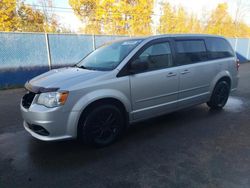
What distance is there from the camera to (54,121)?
3.00 metres

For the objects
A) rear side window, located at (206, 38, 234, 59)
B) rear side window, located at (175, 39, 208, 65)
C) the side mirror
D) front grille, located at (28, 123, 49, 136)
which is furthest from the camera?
rear side window, located at (206, 38, 234, 59)

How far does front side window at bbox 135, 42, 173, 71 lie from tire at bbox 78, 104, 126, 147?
100 cm

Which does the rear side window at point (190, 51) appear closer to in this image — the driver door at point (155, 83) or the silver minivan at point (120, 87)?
the silver minivan at point (120, 87)

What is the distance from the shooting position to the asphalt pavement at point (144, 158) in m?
2.61

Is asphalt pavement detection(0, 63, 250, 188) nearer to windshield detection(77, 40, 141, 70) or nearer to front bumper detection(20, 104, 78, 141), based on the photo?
front bumper detection(20, 104, 78, 141)

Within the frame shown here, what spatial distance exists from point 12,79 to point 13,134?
5.13 m

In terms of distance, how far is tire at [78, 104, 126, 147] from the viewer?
3.26 meters

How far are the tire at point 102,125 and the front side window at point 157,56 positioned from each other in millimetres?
996

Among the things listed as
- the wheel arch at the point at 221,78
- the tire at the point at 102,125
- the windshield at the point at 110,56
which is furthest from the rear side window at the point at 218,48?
the tire at the point at 102,125

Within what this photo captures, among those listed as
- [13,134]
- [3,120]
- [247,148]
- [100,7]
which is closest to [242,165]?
[247,148]

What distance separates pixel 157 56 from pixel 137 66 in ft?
1.87

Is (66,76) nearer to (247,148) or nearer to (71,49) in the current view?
(247,148)

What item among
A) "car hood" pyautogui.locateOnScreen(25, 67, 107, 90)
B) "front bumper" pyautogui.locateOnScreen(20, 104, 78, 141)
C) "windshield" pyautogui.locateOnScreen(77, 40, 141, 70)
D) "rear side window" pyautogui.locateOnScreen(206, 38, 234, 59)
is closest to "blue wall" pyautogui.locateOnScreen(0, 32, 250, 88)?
"windshield" pyautogui.locateOnScreen(77, 40, 141, 70)

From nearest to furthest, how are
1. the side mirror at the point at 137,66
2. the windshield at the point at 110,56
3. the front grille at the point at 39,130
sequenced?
the front grille at the point at 39,130
the side mirror at the point at 137,66
the windshield at the point at 110,56
